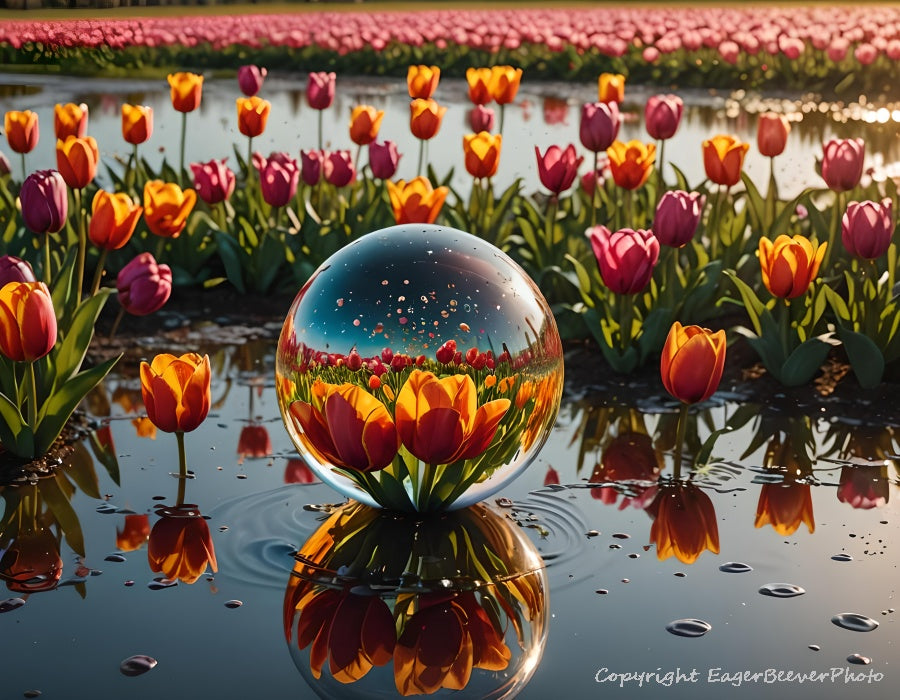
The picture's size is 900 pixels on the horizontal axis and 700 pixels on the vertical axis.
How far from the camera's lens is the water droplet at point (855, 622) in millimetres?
3039

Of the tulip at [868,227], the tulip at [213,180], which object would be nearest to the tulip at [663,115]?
the tulip at [868,227]

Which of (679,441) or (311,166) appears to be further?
(311,166)

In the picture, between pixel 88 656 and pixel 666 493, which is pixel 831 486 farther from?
pixel 88 656

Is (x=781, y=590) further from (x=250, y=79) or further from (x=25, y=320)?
(x=250, y=79)

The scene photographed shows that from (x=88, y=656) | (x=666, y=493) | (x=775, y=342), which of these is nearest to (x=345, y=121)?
(x=775, y=342)

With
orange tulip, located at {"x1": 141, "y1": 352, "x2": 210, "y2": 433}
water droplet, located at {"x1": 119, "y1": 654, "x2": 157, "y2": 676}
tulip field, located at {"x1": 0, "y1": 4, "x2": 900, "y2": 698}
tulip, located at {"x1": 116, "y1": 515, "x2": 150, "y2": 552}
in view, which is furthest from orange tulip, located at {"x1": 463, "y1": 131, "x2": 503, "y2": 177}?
water droplet, located at {"x1": 119, "y1": 654, "x2": 157, "y2": 676}

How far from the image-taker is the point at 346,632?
2.98 meters

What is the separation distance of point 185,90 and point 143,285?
7.25 ft

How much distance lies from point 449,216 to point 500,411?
11.8 ft

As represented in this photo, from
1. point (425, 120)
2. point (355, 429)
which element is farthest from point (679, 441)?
point (425, 120)

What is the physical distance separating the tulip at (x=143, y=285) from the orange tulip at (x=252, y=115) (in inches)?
74.4

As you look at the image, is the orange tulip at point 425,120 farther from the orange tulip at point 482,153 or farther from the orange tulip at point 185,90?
the orange tulip at point 185,90

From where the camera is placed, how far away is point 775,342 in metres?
5.01

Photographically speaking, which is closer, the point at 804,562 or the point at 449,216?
the point at 804,562
